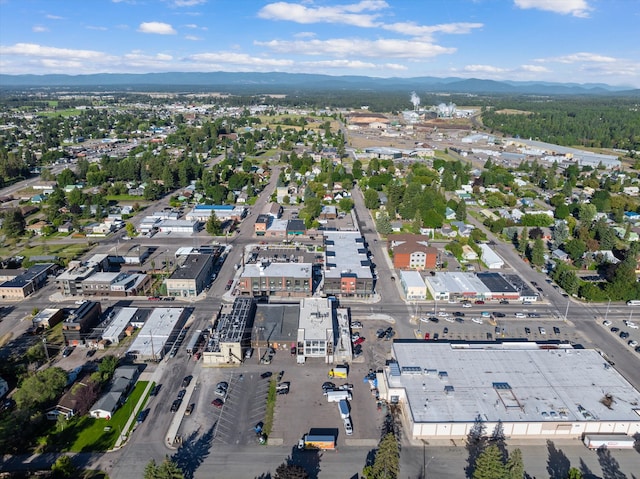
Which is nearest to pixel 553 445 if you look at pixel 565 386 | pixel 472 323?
pixel 565 386

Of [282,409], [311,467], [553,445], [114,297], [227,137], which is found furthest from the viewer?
[227,137]

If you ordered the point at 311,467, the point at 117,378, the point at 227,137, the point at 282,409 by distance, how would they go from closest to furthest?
the point at 311,467 → the point at 282,409 → the point at 117,378 → the point at 227,137

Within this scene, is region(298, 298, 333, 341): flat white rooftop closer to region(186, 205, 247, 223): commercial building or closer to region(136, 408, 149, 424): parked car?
region(136, 408, 149, 424): parked car

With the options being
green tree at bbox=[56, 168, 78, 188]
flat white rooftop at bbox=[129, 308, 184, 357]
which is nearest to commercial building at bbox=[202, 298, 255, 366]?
flat white rooftop at bbox=[129, 308, 184, 357]

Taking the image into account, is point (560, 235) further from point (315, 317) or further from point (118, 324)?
point (118, 324)

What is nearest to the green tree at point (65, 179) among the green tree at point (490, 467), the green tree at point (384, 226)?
the green tree at point (384, 226)

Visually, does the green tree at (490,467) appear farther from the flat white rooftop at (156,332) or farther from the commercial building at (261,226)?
the commercial building at (261,226)

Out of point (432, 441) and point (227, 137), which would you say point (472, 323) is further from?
point (227, 137)
